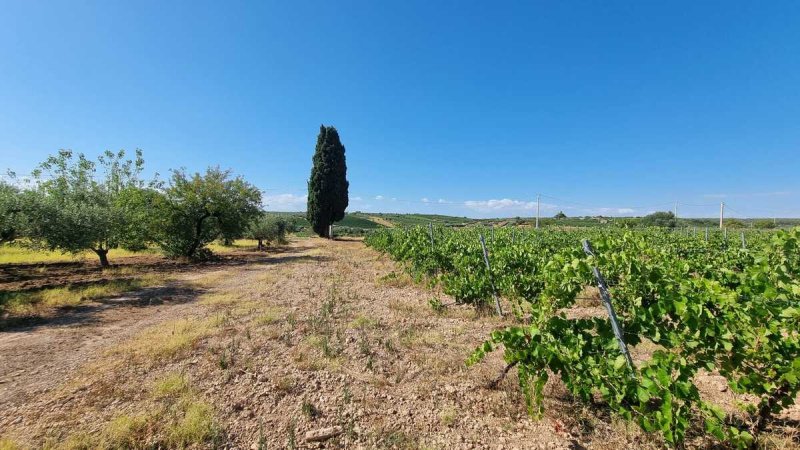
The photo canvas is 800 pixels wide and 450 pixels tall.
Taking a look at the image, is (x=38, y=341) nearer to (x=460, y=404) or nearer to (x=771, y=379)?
(x=460, y=404)

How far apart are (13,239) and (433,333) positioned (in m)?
12.6

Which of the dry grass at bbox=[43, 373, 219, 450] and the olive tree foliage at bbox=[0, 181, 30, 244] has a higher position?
the olive tree foliage at bbox=[0, 181, 30, 244]

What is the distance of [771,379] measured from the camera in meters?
2.31

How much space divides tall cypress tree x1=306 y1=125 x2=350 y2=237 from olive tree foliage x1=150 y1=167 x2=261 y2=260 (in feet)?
35.7

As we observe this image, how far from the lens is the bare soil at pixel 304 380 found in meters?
2.87

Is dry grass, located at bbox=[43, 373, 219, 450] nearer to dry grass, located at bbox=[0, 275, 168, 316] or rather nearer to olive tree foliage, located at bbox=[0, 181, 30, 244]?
dry grass, located at bbox=[0, 275, 168, 316]

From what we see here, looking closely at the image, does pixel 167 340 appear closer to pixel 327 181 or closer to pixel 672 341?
pixel 672 341

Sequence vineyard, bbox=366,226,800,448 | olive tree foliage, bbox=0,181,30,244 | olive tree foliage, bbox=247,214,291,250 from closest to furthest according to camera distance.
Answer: vineyard, bbox=366,226,800,448
olive tree foliage, bbox=0,181,30,244
olive tree foliage, bbox=247,214,291,250

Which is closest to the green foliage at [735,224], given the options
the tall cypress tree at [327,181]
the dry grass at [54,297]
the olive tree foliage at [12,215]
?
the tall cypress tree at [327,181]

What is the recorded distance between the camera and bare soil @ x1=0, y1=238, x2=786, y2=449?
2869mm

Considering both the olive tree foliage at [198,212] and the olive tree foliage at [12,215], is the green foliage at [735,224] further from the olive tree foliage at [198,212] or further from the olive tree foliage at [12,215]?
the olive tree foliage at [12,215]

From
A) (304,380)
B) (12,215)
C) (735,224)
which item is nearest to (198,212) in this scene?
(12,215)

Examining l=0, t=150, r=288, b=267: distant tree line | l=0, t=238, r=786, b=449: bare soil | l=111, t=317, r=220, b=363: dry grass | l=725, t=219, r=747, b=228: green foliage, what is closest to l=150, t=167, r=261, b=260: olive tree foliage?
l=0, t=150, r=288, b=267: distant tree line

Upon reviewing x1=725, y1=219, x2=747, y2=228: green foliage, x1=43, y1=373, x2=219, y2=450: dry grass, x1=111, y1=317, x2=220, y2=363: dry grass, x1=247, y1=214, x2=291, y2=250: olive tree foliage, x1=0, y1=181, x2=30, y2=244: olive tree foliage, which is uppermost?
x1=725, y1=219, x2=747, y2=228: green foliage
